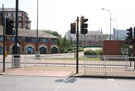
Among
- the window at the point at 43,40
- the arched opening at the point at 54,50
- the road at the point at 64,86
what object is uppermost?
the window at the point at 43,40

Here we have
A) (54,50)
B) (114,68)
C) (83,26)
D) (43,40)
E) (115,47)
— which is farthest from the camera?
(54,50)

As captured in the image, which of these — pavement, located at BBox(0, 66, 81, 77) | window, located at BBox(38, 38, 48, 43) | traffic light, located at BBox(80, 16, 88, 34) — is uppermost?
window, located at BBox(38, 38, 48, 43)

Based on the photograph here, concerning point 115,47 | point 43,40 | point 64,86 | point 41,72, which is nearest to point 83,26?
point 41,72

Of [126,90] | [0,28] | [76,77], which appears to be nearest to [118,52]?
[76,77]

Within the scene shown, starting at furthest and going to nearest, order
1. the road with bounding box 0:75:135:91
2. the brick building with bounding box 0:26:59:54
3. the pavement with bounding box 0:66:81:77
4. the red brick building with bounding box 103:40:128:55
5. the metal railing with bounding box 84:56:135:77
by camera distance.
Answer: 1. the brick building with bounding box 0:26:59:54
2. the red brick building with bounding box 103:40:128:55
3. the metal railing with bounding box 84:56:135:77
4. the pavement with bounding box 0:66:81:77
5. the road with bounding box 0:75:135:91

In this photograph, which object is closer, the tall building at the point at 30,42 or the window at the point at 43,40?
the tall building at the point at 30,42

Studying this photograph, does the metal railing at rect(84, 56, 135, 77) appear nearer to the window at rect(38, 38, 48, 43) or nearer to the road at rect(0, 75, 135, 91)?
the road at rect(0, 75, 135, 91)

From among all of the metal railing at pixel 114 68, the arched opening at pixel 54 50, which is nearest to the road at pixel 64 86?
the metal railing at pixel 114 68

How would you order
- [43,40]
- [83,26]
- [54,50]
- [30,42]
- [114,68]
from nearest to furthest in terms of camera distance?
[83,26], [114,68], [30,42], [43,40], [54,50]

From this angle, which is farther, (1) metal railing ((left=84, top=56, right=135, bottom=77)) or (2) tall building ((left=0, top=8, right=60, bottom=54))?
(2) tall building ((left=0, top=8, right=60, bottom=54))

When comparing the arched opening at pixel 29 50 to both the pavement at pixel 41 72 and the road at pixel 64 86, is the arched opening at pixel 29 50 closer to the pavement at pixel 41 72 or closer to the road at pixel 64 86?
the pavement at pixel 41 72

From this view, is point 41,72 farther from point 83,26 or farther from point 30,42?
point 30,42

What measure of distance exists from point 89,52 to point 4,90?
3503 centimetres

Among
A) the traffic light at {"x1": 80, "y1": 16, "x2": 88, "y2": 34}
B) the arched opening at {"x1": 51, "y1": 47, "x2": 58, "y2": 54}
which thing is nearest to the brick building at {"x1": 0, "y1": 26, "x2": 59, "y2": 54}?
the arched opening at {"x1": 51, "y1": 47, "x2": 58, "y2": 54}
